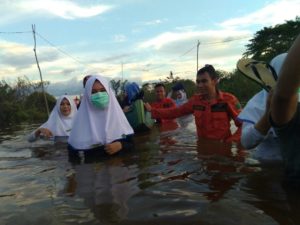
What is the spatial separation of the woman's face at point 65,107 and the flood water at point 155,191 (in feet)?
8.87

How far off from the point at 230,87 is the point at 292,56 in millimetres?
30799

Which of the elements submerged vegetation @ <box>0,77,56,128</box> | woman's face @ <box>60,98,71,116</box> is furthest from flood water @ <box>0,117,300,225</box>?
submerged vegetation @ <box>0,77,56,128</box>

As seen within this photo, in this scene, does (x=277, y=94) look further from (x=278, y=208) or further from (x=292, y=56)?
(x=278, y=208)

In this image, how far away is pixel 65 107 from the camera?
30.5 feet

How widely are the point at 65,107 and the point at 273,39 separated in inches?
1146

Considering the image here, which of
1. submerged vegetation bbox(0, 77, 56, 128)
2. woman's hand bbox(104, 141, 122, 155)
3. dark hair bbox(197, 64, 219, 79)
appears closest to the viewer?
woman's hand bbox(104, 141, 122, 155)

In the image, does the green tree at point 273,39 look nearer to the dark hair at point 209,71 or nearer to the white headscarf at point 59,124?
the white headscarf at point 59,124

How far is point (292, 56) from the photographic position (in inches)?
80.4

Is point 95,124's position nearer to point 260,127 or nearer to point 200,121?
point 200,121

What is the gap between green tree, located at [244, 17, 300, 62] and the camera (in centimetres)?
3417

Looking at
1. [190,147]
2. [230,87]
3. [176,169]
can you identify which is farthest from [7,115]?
[176,169]

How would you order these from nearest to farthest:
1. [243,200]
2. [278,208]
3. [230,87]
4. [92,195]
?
1. [278,208]
2. [243,200]
3. [92,195]
4. [230,87]

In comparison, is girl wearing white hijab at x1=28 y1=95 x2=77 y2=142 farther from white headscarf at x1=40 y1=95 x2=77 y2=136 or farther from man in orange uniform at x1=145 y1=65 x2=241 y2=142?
man in orange uniform at x1=145 y1=65 x2=241 y2=142

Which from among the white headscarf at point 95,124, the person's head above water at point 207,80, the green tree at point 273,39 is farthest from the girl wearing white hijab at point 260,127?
the green tree at point 273,39
